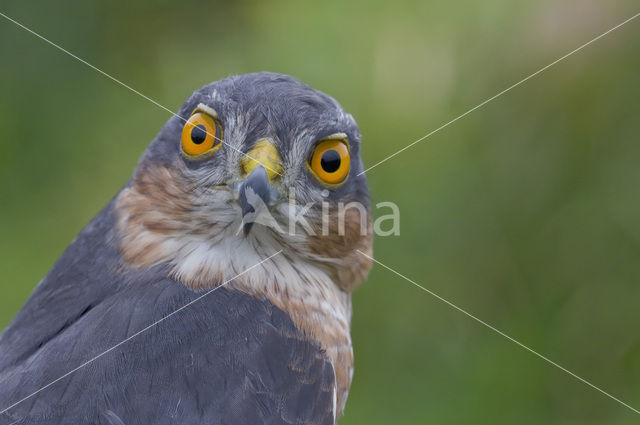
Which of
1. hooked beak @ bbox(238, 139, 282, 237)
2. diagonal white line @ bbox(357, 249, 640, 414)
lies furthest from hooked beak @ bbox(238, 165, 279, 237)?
diagonal white line @ bbox(357, 249, 640, 414)

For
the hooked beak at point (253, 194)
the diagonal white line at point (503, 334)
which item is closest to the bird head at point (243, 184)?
the hooked beak at point (253, 194)

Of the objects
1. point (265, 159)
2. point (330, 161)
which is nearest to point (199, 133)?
point (265, 159)

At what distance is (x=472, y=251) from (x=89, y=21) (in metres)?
2.26

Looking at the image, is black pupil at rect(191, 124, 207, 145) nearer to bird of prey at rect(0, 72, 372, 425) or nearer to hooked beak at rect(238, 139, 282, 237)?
bird of prey at rect(0, 72, 372, 425)

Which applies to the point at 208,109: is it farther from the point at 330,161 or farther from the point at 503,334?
the point at 503,334

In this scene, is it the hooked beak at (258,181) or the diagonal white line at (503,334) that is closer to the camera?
the hooked beak at (258,181)

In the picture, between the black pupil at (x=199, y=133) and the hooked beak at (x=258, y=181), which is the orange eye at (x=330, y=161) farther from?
the black pupil at (x=199, y=133)

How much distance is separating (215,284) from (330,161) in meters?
0.53

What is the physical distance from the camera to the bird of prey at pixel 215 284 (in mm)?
2287

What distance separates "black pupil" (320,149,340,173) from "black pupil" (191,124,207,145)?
38 centimetres

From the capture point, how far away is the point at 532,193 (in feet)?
12.8

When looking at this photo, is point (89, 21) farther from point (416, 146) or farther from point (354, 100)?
point (416, 146)

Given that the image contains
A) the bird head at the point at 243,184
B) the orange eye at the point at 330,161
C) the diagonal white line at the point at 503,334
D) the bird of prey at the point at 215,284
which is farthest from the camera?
the diagonal white line at the point at 503,334

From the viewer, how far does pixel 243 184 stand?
97.9 inches
